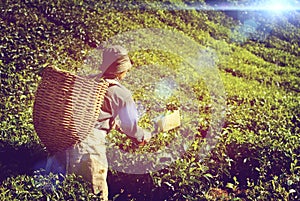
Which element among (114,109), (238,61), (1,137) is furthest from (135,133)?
(238,61)

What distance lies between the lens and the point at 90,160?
4.36 metres

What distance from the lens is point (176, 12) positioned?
1612 centimetres

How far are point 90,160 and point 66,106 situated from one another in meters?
0.61

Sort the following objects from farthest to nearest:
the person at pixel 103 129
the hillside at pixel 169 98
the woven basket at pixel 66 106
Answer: the hillside at pixel 169 98
the person at pixel 103 129
the woven basket at pixel 66 106

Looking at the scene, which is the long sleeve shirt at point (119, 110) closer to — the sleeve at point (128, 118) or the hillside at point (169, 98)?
the sleeve at point (128, 118)

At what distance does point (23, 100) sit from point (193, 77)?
3990 millimetres

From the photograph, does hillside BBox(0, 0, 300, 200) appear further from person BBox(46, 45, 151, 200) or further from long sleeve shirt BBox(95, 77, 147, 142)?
long sleeve shirt BBox(95, 77, 147, 142)

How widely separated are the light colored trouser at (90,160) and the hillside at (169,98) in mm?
103

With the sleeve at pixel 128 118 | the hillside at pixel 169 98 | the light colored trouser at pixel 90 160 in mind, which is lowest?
the hillside at pixel 169 98

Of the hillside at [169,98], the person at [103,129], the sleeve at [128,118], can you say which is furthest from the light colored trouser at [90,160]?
the sleeve at [128,118]

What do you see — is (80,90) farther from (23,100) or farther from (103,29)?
(103,29)

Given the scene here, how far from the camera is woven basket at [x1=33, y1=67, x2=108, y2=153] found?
405 cm

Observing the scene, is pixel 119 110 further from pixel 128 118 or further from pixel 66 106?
pixel 66 106

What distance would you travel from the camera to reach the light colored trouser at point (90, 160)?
4.35 meters
